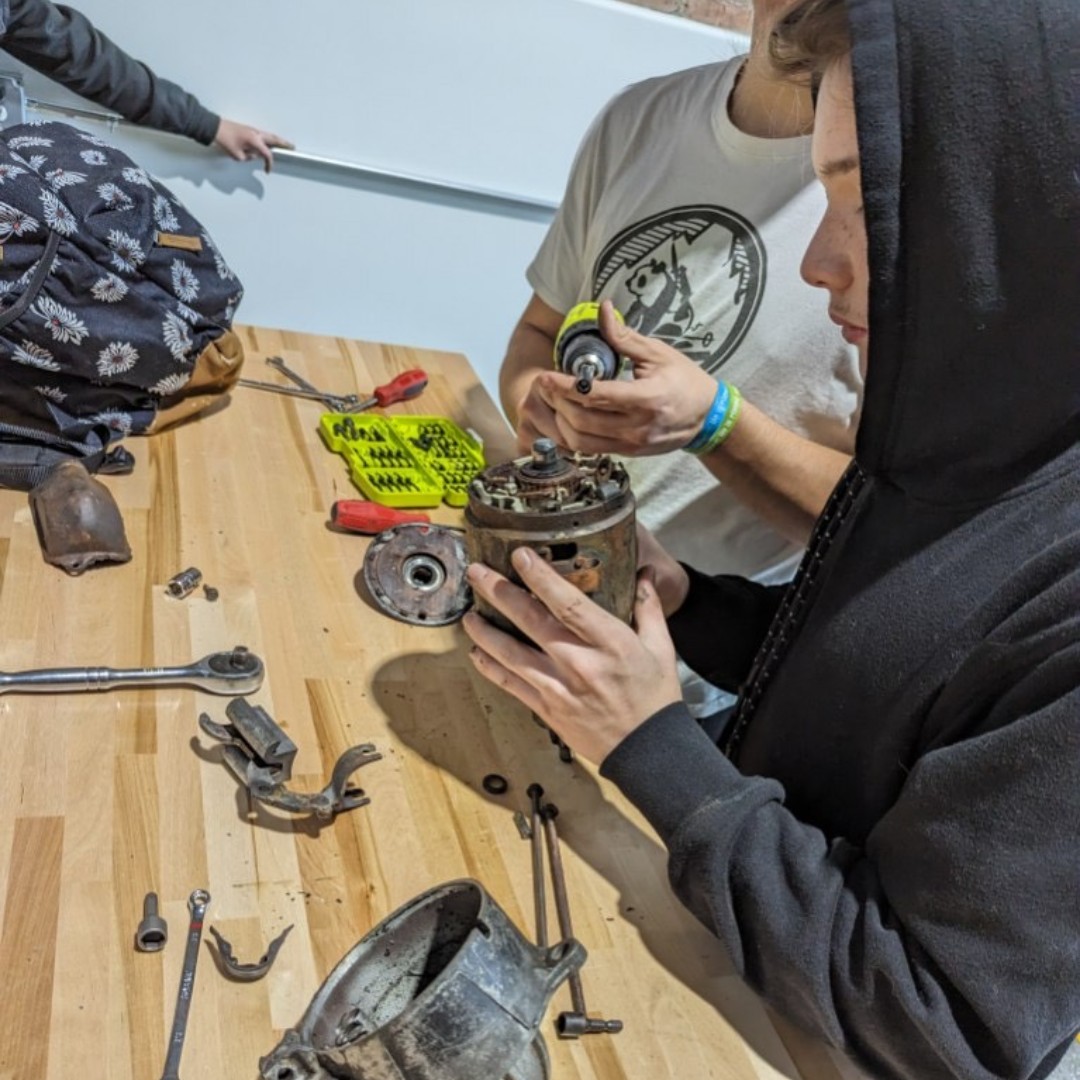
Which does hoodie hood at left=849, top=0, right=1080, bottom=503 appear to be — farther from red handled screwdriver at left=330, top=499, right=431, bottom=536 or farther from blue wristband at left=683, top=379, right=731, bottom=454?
red handled screwdriver at left=330, top=499, right=431, bottom=536

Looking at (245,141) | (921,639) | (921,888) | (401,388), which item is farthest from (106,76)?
(921,888)

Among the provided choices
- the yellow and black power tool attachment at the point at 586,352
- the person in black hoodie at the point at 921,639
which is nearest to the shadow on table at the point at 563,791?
the person in black hoodie at the point at 921,639

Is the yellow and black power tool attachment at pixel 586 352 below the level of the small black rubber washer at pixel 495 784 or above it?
above

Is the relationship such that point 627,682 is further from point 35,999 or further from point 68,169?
point 68,169

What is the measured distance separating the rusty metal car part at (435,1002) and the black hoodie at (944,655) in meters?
0.16

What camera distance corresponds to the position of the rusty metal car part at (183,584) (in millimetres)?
1218

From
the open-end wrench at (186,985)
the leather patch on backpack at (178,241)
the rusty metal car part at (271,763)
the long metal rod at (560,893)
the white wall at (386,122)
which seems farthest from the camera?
the white wall at (386,122)

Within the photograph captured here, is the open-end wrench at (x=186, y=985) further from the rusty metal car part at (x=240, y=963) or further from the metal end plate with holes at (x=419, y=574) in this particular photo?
the metal end plate with holes at (x=419, y=574)

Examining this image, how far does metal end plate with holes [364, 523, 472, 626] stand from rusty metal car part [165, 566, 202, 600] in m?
0.21

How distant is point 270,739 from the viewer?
0.96m

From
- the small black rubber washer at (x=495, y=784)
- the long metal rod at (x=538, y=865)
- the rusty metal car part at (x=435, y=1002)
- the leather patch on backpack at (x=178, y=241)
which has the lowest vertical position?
the small black rubber washer at (x=495, y=784)

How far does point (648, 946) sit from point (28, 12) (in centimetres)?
181

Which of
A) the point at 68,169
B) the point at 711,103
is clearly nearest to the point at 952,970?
the point at 711,103

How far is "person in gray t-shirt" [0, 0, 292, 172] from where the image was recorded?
1730mm
